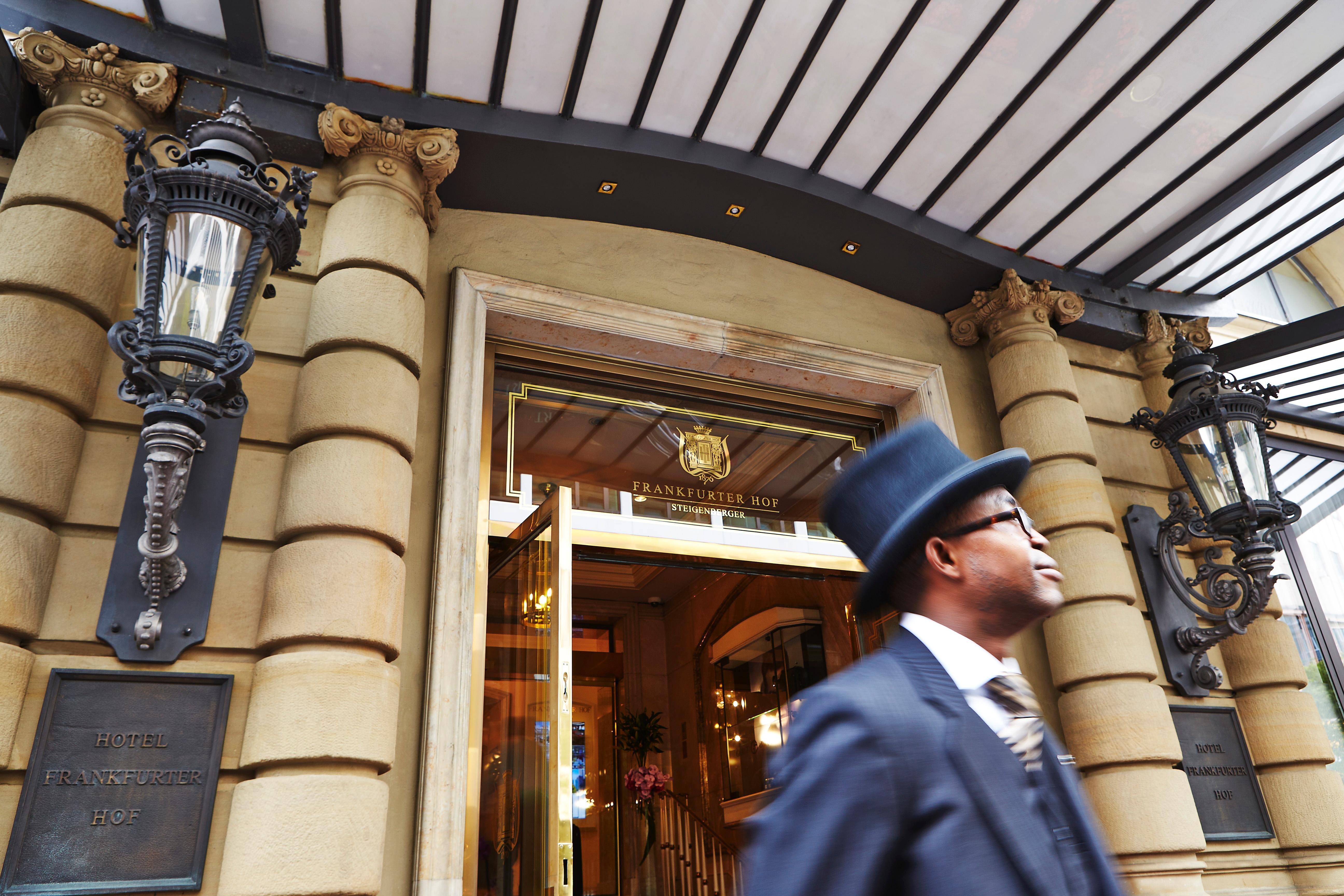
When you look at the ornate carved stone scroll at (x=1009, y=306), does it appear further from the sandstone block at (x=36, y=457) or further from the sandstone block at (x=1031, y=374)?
the sandstone block at (x=36, y=457)

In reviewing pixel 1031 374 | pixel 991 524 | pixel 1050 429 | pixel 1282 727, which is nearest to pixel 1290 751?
pixel 1282 727

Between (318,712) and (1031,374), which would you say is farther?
(1031,374)

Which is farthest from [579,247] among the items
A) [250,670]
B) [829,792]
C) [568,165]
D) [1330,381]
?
[1330,381]

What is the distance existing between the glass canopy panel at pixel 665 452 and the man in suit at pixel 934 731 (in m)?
4.16

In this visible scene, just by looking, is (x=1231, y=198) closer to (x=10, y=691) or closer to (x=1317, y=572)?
(x=1317, y=572)

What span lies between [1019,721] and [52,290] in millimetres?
4349

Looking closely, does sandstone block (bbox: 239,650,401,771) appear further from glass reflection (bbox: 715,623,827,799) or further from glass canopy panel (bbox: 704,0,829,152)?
glass reflection (bbox: 715,623,827,799)

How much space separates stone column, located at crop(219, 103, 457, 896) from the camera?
3.44m

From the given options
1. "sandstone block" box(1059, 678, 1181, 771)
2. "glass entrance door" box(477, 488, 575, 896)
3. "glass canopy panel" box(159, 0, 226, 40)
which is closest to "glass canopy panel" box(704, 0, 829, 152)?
"glass entrance door" box(477, 488, 575, 896)

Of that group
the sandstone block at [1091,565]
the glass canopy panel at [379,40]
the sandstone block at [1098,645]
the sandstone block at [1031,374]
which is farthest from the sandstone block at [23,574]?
the sandstone block at [1031,374]

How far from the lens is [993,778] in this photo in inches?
47.9

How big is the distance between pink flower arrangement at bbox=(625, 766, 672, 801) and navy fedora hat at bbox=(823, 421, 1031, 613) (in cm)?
1027

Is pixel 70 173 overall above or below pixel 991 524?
above

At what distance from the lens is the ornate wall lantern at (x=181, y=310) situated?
11.1 feet
